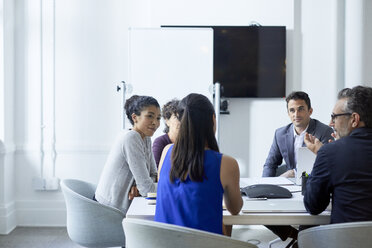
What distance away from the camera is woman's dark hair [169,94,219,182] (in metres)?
2.02

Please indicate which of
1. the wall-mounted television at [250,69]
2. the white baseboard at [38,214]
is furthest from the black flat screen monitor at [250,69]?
the white baseboard at [38,214]

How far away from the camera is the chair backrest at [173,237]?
5.59ft

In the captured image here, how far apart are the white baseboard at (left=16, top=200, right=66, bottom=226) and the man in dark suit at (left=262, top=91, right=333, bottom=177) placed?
89.6 inches

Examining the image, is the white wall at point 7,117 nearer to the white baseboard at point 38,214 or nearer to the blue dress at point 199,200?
the white baseboard at point 38,214

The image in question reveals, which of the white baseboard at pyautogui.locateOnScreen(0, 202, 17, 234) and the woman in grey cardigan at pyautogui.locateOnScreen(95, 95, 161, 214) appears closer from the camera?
the woman in grey cardigan at pyautogui.locateOnScreen(95, 95, 161, 214)

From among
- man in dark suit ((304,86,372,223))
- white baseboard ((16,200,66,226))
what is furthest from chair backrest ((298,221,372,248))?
white baseboard ((16,200,66,226))

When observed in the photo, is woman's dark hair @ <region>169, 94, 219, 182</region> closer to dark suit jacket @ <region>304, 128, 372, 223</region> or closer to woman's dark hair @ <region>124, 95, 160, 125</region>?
dark suit jacket @ <region>304, 128, 372, 223</region>

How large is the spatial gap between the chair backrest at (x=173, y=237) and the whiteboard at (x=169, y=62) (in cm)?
279

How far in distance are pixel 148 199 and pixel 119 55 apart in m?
2.55

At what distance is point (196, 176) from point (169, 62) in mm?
2678

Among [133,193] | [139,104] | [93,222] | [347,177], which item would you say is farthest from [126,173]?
[347,177]

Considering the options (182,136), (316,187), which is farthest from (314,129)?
(182,136)

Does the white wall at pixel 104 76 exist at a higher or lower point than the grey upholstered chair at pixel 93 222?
higher

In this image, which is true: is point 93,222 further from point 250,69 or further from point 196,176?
point 250,69
